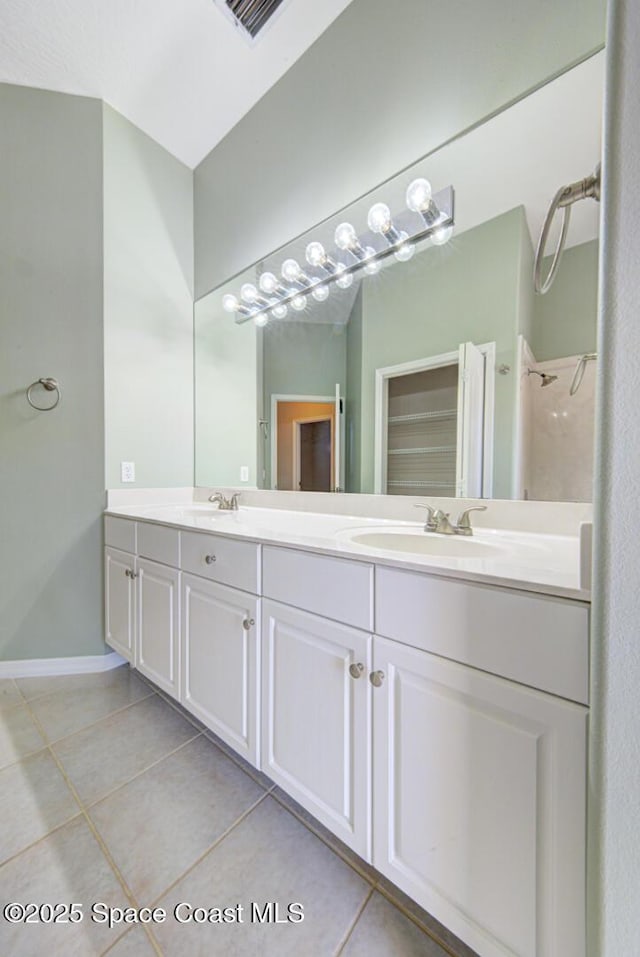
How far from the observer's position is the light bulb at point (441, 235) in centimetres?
129

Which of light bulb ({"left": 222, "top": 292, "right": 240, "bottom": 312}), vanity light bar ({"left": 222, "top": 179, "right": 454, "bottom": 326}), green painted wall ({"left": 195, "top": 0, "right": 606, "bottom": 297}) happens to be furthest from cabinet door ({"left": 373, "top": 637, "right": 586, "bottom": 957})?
light bulb ({"left": 222, "top": 292, "right": 240, "bottom": 312})

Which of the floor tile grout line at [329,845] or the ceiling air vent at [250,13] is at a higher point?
the ceiling air vent at [250,13]

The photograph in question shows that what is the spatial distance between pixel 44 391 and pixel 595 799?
7.56 feet

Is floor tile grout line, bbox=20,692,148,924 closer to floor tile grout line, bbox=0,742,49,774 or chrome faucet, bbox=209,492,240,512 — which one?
floor tile grout line, bbox=0,742,49,774

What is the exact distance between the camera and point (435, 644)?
745 millimetres

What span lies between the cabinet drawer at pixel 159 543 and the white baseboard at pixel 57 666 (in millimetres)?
738

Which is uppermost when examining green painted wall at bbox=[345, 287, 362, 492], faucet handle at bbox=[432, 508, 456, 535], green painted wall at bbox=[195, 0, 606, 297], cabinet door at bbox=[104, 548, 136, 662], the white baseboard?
green painted wall at bbox=[195, 0, 606, 297]

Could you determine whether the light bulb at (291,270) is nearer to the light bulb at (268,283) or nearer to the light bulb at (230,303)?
the light bulb at (268,283)

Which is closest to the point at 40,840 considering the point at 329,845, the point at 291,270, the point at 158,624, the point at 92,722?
the point at 92,722

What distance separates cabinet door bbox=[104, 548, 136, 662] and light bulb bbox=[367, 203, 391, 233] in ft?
5.37

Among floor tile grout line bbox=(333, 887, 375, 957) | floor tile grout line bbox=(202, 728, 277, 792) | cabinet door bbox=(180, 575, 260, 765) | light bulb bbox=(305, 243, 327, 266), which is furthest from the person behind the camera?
light bulb bbox=(305, 243, 327, 266)

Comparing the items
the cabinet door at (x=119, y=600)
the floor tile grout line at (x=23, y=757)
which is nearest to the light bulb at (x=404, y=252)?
the cabinet door at (x=119, y=600)

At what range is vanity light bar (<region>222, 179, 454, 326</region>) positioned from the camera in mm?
1294

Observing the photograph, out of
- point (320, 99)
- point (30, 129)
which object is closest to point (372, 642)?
point (320, 99)
